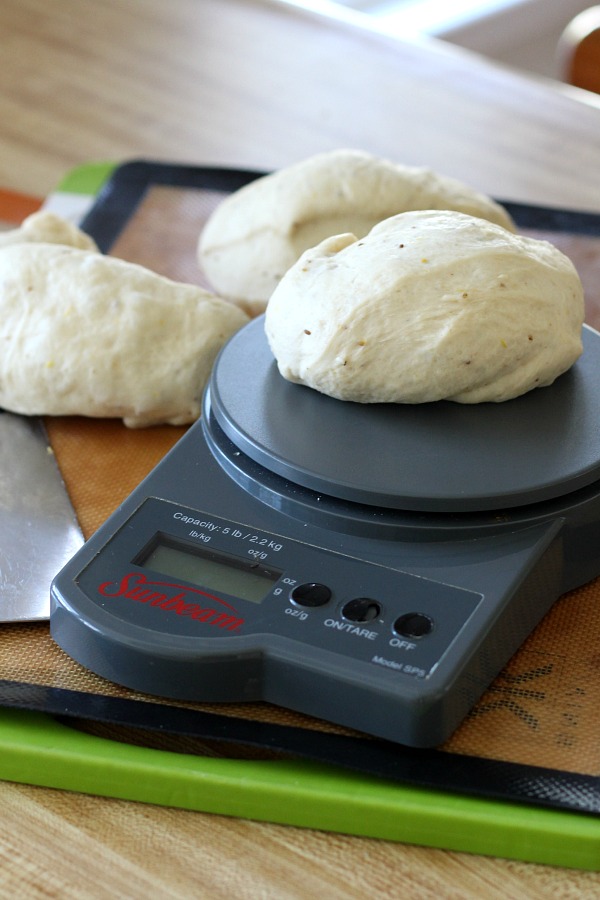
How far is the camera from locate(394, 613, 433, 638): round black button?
729 mm

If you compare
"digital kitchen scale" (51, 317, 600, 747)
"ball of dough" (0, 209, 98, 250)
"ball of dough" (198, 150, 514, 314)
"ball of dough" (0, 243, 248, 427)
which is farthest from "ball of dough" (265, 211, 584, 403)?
"ball of dough" (0, 209, 98, 250)

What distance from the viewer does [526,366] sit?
875mm

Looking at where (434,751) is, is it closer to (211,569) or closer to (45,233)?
(211,569)

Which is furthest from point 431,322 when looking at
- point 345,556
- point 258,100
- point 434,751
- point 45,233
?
point 258,100

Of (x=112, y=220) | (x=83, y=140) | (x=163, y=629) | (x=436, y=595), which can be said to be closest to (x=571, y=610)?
(x=436, y=595)

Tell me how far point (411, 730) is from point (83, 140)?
4.27ft

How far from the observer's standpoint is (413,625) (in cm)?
73

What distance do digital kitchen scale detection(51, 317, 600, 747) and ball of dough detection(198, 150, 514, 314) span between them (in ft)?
1.03

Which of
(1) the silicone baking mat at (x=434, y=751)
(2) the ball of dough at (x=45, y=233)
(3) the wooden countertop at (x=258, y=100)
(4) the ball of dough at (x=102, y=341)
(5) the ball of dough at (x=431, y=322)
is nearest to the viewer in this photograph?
(1) the silicone baking mat at (x=434, y=751)

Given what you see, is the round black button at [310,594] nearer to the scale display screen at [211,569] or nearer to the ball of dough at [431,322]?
the scale display screen at [211,569]

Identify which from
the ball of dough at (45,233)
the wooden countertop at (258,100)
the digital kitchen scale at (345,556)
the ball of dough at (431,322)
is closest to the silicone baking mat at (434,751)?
the digital kitchen scale at (345,556)

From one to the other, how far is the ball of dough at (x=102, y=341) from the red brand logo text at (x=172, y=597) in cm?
29

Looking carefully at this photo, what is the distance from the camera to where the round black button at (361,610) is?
742 mm

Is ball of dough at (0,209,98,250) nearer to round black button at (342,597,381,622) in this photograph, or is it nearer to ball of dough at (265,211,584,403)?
ball of dough at (265,211,584,403)
